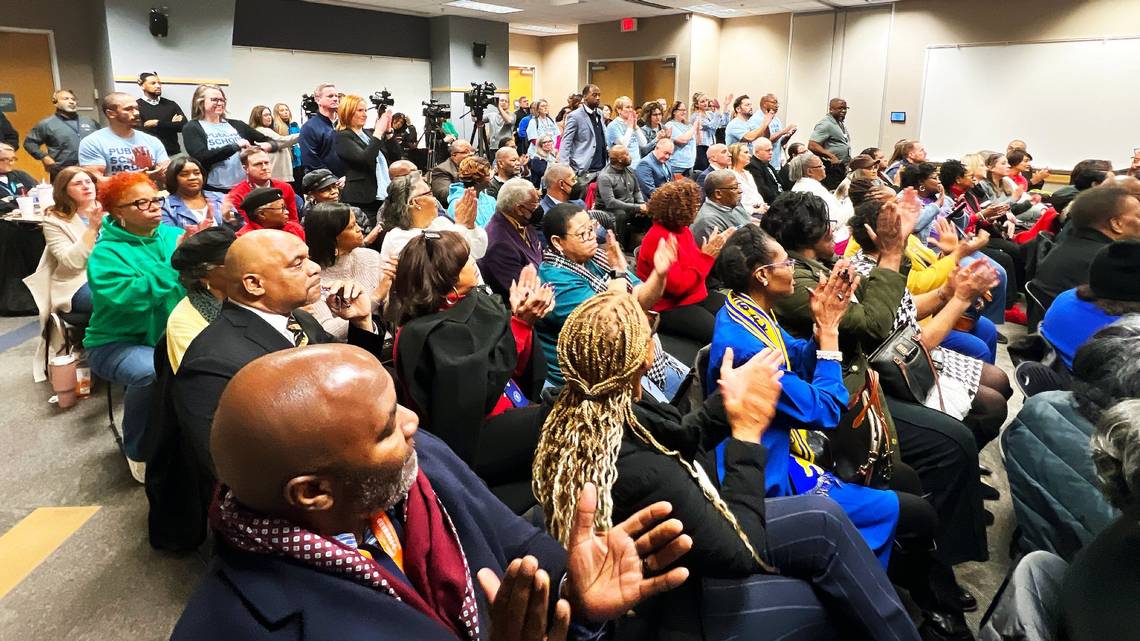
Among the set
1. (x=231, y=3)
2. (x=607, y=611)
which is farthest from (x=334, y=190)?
(x=231, y=3)

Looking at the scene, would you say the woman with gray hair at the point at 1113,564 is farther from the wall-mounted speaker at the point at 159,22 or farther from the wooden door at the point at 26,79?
the wooden door at the point at 26,79

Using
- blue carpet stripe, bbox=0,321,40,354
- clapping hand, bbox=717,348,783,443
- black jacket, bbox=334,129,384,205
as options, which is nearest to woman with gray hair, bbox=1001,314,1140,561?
clapping hand, bbox=717,348,783,443

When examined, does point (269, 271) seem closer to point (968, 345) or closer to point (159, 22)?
point (968, 345)

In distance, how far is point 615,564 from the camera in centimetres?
108

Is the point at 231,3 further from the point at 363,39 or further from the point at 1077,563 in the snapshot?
the point at 1077,563

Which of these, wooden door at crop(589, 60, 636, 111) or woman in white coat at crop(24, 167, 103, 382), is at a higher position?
wooden door at crop(589, 60, 636, 111)

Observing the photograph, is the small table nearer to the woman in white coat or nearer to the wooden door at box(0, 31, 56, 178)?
the woman in white coat

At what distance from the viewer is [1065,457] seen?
1.96m

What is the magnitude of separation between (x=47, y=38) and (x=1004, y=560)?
11.3m

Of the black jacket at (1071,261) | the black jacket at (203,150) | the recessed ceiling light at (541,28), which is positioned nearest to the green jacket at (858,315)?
the black jacket at (1071,261)

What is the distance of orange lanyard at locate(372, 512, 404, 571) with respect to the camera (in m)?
1.04

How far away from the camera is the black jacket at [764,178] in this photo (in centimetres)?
611

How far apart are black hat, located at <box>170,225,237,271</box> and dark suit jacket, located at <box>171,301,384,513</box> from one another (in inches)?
12.7

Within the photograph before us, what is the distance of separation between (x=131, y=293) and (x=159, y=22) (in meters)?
6.93
